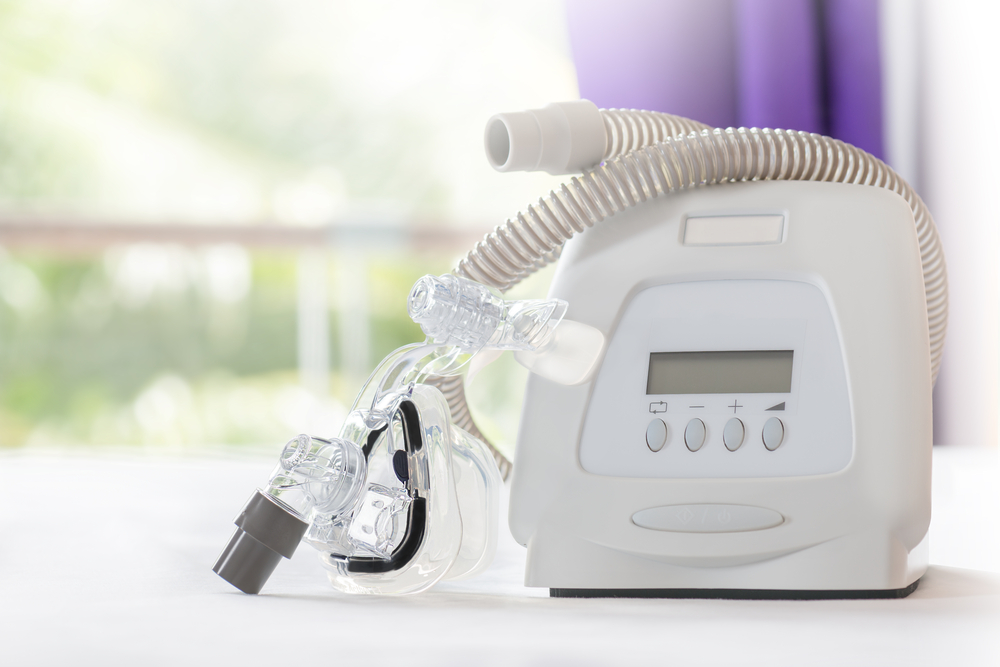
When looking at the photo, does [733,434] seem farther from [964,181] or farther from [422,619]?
[964,181]

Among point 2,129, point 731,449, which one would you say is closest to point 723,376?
point 731,449

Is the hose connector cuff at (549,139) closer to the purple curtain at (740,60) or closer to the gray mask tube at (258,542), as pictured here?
the gray mask tube at (258,542)

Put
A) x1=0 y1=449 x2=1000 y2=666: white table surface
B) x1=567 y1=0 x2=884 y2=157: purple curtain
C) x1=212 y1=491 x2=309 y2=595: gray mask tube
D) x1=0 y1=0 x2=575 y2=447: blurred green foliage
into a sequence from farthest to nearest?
x1=0 y1=0 x2=575 y2=447: blurred green foliage < x1=567 y1=0 x2=884 y2=157: purple curtain < x1=212 y1=491 x2=309 y2=595: gray mask tube < x1=0 y1=449 x2=1000 y2=666: white table surface

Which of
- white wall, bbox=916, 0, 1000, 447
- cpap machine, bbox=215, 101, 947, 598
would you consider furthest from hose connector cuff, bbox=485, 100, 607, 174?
white wall, bbox=916, 0, 1000, 447

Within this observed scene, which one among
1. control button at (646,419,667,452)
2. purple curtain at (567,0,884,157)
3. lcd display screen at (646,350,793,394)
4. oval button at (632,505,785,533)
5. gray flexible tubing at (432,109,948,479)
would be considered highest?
purple curtain at (567,0,884,157)

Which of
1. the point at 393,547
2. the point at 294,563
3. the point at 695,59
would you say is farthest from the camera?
the point at 695,59

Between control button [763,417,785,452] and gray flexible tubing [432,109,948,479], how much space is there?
13cm

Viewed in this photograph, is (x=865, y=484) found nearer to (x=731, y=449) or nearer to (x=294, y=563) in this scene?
(x=731, y=449)

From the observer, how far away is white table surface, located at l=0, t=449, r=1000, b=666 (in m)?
0.37

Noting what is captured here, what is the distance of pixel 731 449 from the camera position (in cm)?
53

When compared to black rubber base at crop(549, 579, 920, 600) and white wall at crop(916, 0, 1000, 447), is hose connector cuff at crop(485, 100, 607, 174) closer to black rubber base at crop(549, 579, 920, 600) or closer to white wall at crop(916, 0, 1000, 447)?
black rubber base at crop(549, 579, 920, 600)

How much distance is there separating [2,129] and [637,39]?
5546 millimetres

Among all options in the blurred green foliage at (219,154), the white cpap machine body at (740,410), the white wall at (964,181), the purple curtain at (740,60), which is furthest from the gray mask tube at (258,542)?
the blurred green foliage at (219,154)

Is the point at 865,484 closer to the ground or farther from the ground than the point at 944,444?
farther from the ground
